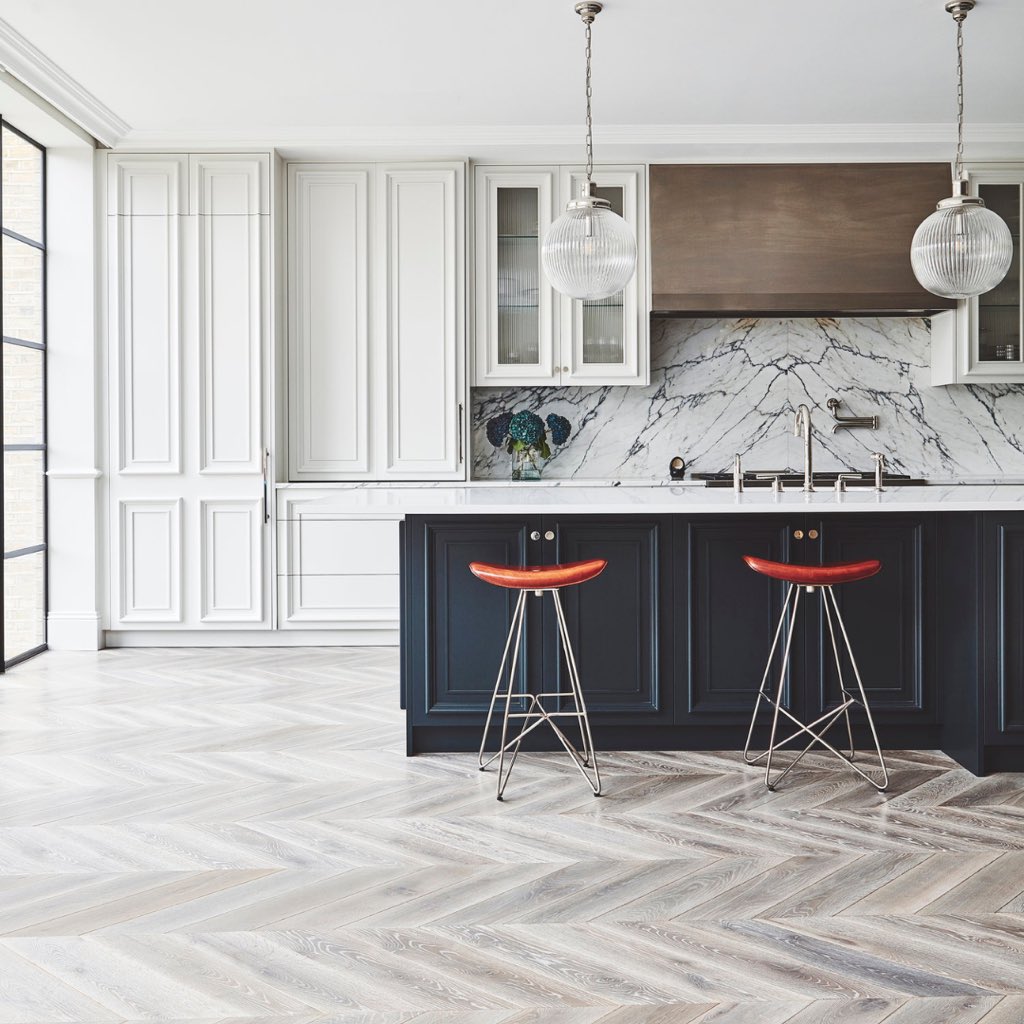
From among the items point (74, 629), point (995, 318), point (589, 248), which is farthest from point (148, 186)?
point (995, 318)

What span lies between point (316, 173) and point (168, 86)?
93cm

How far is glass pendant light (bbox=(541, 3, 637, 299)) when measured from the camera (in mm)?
3316

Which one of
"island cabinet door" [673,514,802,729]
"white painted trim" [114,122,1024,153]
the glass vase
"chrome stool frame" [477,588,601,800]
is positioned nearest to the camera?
"chrome stool frame" [477,588,601,800]

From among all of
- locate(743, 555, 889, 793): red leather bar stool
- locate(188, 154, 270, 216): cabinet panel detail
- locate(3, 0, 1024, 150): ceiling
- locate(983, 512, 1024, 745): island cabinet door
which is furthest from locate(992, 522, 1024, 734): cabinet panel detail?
locate(188, 154, 270, 216): cabinet panel detail

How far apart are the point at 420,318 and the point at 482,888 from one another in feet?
11.4

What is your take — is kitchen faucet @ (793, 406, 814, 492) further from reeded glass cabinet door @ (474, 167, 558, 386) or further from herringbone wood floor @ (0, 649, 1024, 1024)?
reeded glass cabinet door @ (474, 167, 558, 386)

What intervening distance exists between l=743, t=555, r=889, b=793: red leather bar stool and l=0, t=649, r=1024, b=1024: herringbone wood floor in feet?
0.26

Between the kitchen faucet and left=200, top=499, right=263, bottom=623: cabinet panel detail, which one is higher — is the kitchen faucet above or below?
above

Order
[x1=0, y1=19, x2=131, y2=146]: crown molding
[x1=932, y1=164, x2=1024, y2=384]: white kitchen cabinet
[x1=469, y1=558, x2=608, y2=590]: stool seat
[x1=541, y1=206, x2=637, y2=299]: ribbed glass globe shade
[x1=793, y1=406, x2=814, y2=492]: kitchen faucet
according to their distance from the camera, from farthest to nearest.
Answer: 1. [x1=932, y1=164, x2=1024, y2=384]: white kitchen cabinet
2. [x1=0, y1=19, x2=131, y2=146]: crown molding
3. [x1=793, y1=406, x2=814, y2=492]: kitchen faucet
4. [x1=541, y1=206, x2=637, y2=299]: ribbed glass globe shade
5. [x1=469, y1=558, x2=608, y2=590]: stool seat

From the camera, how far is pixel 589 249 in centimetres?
332

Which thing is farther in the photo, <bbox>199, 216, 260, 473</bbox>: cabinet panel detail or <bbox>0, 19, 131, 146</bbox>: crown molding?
<bbox>199, 216, 260, 473</bbox>: cabinet panel detail

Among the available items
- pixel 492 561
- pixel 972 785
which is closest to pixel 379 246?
pixel 492 561

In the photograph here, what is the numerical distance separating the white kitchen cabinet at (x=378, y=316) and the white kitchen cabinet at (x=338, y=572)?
310mm

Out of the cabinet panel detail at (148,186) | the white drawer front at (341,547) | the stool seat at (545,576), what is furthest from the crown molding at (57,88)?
the stool seat at (545,576)
